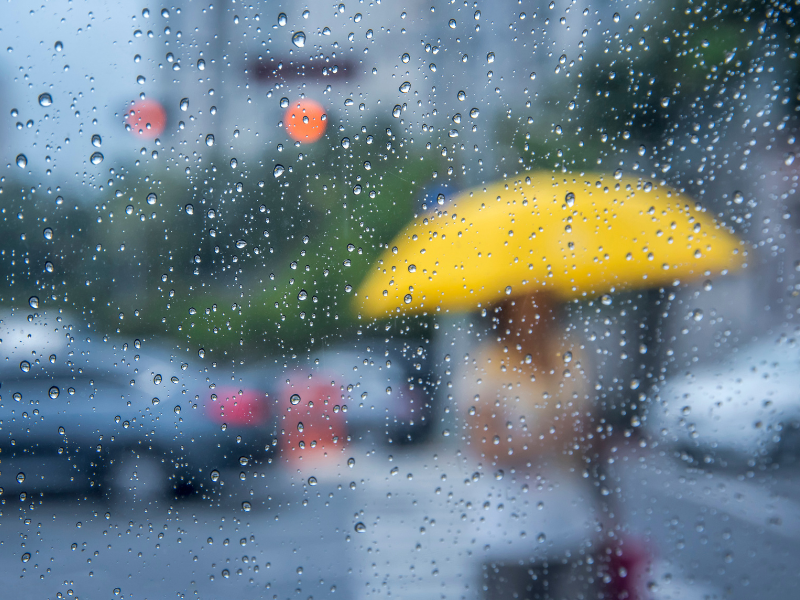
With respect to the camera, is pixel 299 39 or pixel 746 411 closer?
pixel 746 411

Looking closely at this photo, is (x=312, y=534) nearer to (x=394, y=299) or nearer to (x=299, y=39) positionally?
(x=394, y=299)

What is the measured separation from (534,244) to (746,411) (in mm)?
607

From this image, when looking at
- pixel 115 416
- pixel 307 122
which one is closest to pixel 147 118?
pixel 307 122

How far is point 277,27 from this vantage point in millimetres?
1339

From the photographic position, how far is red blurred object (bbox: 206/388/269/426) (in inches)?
50.3

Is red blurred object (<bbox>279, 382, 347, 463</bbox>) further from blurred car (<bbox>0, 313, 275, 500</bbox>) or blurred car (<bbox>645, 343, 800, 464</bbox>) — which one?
blurred car (<bbox>645, 343, 800, 464</bbox>)

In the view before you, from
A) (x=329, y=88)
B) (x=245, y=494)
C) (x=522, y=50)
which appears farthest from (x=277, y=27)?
(x=245, y=494)

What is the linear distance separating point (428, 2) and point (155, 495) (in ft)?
4.55

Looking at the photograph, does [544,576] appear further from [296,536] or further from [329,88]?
→ [329,88]

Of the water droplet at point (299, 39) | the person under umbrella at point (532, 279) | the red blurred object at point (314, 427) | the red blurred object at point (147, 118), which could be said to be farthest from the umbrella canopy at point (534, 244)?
the red blurred object at point (147, 118)

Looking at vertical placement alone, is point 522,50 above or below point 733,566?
above

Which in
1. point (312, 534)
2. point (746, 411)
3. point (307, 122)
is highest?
point (307, 122)

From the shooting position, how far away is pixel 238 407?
4.21 ft

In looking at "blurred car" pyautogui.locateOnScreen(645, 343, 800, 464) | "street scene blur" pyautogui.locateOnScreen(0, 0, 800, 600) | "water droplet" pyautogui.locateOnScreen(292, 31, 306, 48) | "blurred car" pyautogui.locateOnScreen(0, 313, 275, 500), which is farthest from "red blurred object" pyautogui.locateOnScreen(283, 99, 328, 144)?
"blurred car" pyautogui.locateOnScreen(645, 343, 800, 464)
